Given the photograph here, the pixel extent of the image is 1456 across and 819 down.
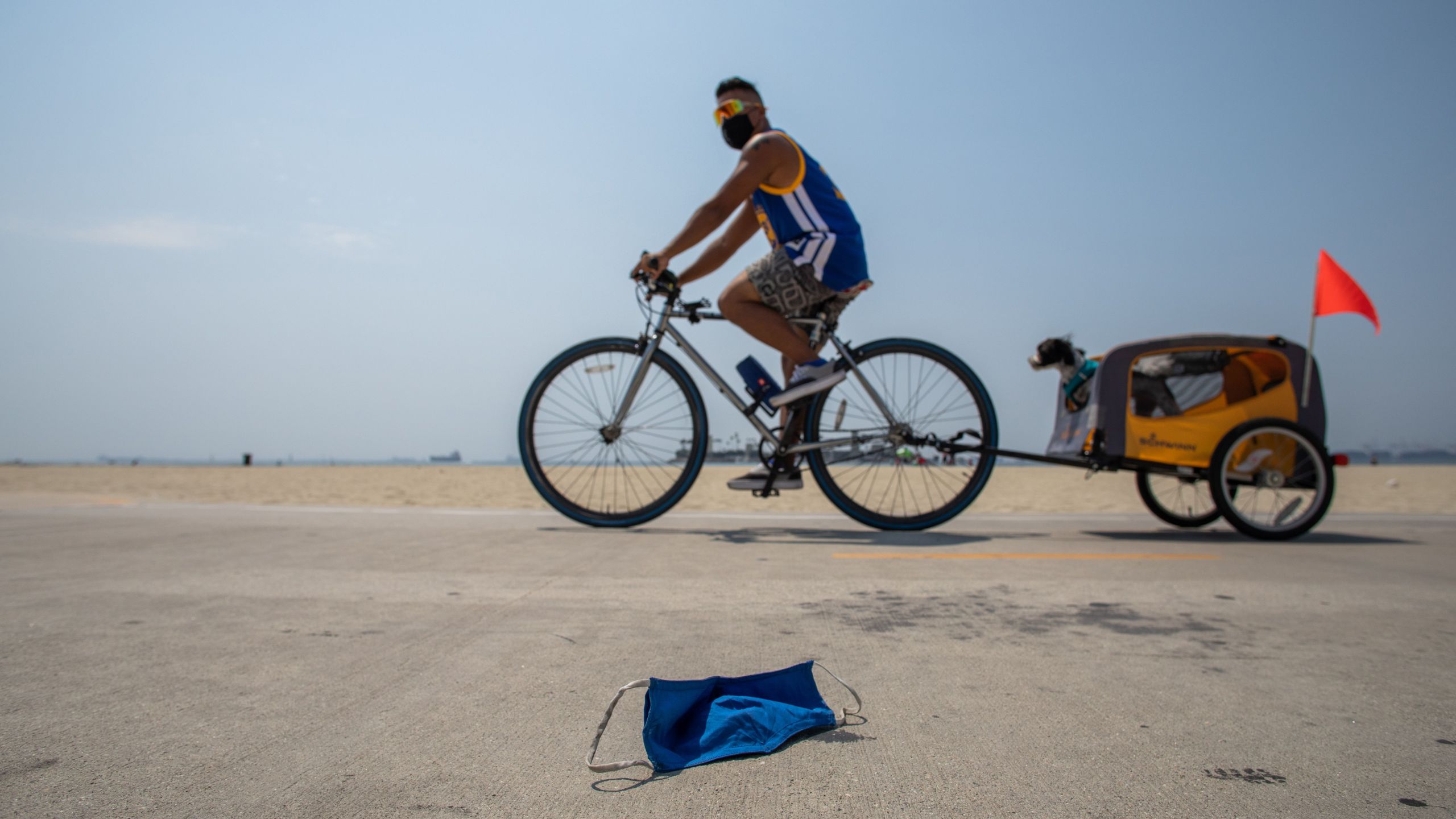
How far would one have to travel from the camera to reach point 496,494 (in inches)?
444

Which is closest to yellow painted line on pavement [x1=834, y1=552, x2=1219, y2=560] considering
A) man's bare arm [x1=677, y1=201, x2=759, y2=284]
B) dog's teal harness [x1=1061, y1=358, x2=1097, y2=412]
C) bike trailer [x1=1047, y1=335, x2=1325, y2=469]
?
bike trailer [x1=1047, y1=335, x2=1325, y2=469]

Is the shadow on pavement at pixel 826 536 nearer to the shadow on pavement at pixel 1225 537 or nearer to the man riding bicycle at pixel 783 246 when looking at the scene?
the man riding bicycle at pixel 783 246

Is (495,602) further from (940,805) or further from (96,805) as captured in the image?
(940,805)

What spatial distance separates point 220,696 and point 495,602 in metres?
0.76

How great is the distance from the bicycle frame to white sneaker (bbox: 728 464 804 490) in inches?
5.0

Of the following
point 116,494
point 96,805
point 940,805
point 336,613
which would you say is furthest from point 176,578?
point 116,494

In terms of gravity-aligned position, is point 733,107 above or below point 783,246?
above

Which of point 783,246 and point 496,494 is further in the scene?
point 496,494

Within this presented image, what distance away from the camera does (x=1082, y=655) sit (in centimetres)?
155

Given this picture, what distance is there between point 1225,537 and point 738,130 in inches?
127

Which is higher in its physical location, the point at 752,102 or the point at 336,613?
the point at 752,102

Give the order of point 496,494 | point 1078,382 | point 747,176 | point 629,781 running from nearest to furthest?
1. point 629,781
2. point 747,176
3. point 1078,382
4. point 496,494

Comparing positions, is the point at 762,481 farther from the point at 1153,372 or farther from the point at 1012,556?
the point at 1153,372

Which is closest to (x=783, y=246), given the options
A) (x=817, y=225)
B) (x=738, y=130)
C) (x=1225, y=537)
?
(x=817, y=225)
